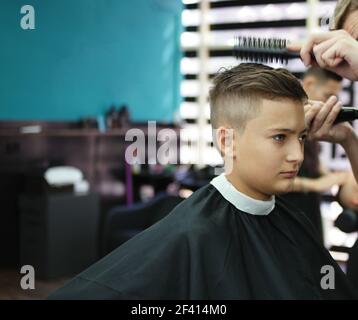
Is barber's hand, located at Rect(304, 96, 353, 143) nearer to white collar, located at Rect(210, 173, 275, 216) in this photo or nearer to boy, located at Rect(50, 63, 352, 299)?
boy, located at Rect(50, 63, 352, 299)

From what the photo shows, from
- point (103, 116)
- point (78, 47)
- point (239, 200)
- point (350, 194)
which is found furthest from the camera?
point (103, 116)

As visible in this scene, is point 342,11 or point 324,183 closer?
point 342,11

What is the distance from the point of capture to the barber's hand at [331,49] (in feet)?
3.51

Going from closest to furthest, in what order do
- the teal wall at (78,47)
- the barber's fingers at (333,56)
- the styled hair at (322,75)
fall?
1. the barber's fingers at (333,56)
2. the teal wall at (78,47)
3. the styled hair at (322,75)

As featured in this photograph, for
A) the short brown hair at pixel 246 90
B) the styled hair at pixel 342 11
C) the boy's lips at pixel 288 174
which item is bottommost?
the boy's lips at pixel 288 174

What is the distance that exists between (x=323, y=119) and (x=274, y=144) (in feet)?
0.46

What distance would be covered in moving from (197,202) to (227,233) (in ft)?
0.35

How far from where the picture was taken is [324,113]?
1.06 m

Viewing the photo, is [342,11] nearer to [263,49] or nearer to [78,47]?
[263,49]

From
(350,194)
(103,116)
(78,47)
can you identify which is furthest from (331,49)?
(103,116)

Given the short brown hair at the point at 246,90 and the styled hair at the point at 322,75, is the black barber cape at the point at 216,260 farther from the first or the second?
the styled hair at the point at 322,75

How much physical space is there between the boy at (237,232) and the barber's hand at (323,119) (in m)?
0.03

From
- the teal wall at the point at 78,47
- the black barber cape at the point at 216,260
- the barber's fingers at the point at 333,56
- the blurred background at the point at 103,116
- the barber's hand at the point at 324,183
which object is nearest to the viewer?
the black barber cape at the point at 216,260

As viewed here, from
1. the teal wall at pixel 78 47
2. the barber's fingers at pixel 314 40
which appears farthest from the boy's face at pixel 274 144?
the teal wall at pixel 78 47
